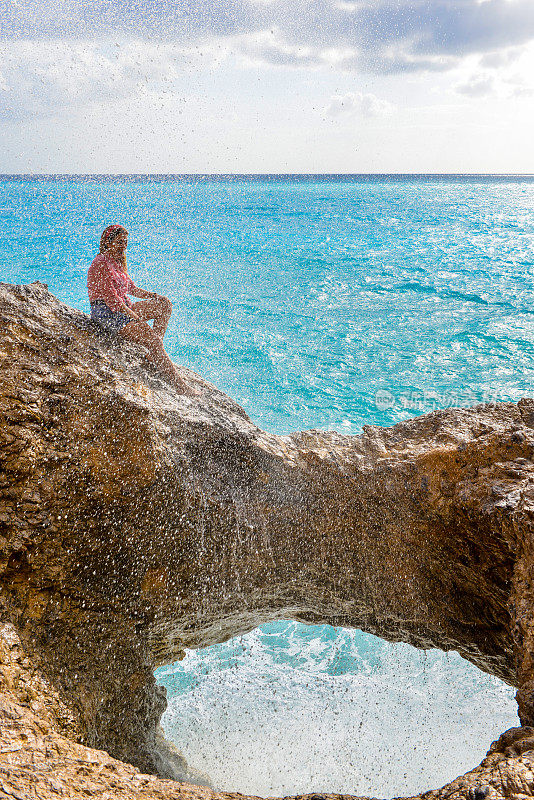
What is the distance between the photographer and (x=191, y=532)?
3.49m

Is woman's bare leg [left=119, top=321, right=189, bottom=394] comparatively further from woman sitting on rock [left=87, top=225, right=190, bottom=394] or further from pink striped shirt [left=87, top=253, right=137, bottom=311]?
pink striped shirt [left=87, top=253, right=137, bottom=311]

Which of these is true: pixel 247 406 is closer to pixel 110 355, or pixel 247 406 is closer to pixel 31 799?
pixel 110 355

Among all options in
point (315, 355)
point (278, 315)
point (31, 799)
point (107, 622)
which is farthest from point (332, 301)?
point (31, 799)

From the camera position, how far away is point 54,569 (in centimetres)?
309

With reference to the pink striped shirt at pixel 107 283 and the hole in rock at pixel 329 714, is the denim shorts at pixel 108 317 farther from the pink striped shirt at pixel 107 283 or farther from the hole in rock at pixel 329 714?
the hole in rock at pixel 329 714

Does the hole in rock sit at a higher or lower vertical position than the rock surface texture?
lower

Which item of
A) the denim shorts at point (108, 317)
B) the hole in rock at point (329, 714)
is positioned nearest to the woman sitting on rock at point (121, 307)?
the denim shorts at point (108, 317)

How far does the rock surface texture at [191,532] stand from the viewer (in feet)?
9.83

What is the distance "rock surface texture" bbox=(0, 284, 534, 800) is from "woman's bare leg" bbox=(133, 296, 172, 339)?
1.76 feet

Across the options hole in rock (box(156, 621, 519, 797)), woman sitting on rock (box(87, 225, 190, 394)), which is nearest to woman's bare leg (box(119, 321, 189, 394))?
woman sitting on rock (box(87, 225, 190, 394))

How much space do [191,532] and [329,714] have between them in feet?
10.5

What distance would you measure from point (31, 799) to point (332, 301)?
66.3ft

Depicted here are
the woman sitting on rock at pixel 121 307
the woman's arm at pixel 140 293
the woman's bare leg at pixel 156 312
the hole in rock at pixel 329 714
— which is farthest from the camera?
the hole in rock at pixel 329 714

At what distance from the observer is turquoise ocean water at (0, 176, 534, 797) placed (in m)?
5.24
